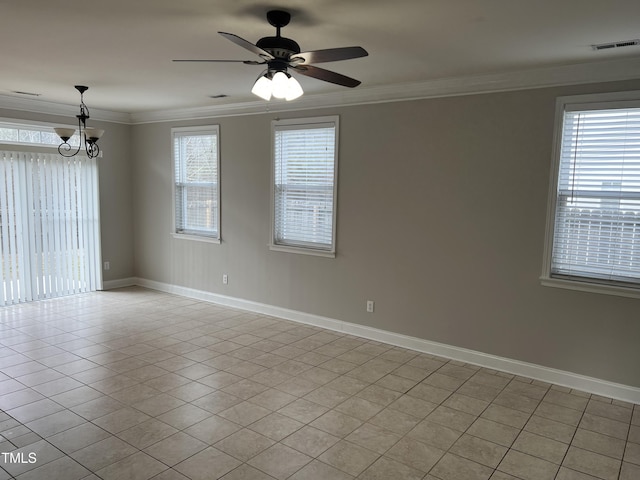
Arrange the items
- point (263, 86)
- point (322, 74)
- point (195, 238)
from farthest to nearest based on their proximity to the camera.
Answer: point (195, 238)
point (322, 74)
point (263, 86)

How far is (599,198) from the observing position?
11.5 feet

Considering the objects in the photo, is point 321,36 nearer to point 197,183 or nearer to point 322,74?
point 322,74

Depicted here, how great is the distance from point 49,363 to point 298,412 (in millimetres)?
2328

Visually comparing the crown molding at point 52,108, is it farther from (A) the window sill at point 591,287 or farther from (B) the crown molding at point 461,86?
(A) the window sill at point 591,287

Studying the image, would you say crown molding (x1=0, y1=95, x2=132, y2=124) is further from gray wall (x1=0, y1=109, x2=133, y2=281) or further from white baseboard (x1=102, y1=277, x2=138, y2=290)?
white baseboard (x1=102, y1=277, x2=138, y2=290)

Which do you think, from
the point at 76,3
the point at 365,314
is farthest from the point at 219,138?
the point at 76,3

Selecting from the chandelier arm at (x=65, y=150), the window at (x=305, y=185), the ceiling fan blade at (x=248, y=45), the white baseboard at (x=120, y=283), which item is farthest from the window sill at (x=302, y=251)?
the chandelier arm at (x=65, y=150)

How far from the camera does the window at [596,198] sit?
338 cm

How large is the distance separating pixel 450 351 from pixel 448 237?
1089 mm

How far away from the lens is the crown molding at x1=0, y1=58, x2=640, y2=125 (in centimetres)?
342

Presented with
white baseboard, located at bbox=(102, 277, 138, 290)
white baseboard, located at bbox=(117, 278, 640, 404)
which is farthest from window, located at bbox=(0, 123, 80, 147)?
white baseboard, located at bbox=(117, 278, 640, 404)

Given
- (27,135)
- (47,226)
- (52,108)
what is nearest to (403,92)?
(52,108)

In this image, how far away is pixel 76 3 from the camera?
96.7 inches

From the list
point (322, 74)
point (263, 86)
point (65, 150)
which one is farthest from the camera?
point (65, 150)
